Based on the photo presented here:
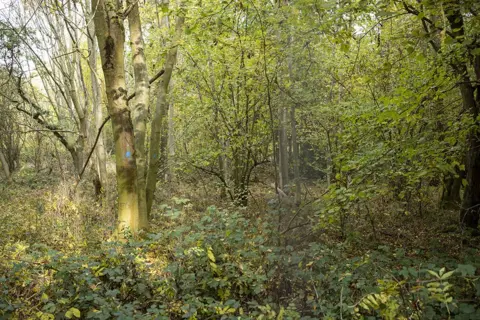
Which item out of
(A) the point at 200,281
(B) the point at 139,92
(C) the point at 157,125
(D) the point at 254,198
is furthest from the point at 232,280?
(C) the point at 157,125

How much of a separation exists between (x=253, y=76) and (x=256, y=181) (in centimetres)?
653

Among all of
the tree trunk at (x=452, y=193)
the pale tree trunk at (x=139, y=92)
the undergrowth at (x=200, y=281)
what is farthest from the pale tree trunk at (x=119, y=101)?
the tree trunk at (x=452, y=193)

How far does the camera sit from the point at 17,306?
2967mm

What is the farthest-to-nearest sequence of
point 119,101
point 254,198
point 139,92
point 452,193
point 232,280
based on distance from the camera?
point 452,193 < point 254,198 < point 139,92 < point 119,101 < point 232,280

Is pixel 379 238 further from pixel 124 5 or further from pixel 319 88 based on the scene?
pixel 124 5

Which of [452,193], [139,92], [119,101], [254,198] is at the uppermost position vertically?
[139,92]

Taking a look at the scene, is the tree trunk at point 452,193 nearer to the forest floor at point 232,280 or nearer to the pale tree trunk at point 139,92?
the forest floor at point 232,280

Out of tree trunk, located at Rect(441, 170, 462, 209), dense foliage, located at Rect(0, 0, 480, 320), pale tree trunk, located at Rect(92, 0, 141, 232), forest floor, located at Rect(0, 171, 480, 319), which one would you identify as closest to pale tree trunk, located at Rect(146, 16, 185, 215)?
dense foliage, located at Rect(0, 0, 480, 320)

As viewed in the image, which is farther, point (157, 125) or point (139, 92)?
point (157, 125)

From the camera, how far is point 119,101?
5426mm

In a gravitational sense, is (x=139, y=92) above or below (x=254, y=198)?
above

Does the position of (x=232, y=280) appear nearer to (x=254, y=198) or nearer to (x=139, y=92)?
(x=254, y=198)

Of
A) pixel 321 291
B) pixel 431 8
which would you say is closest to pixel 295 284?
pixel 321 291

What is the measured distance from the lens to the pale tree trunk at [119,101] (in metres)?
5.35
